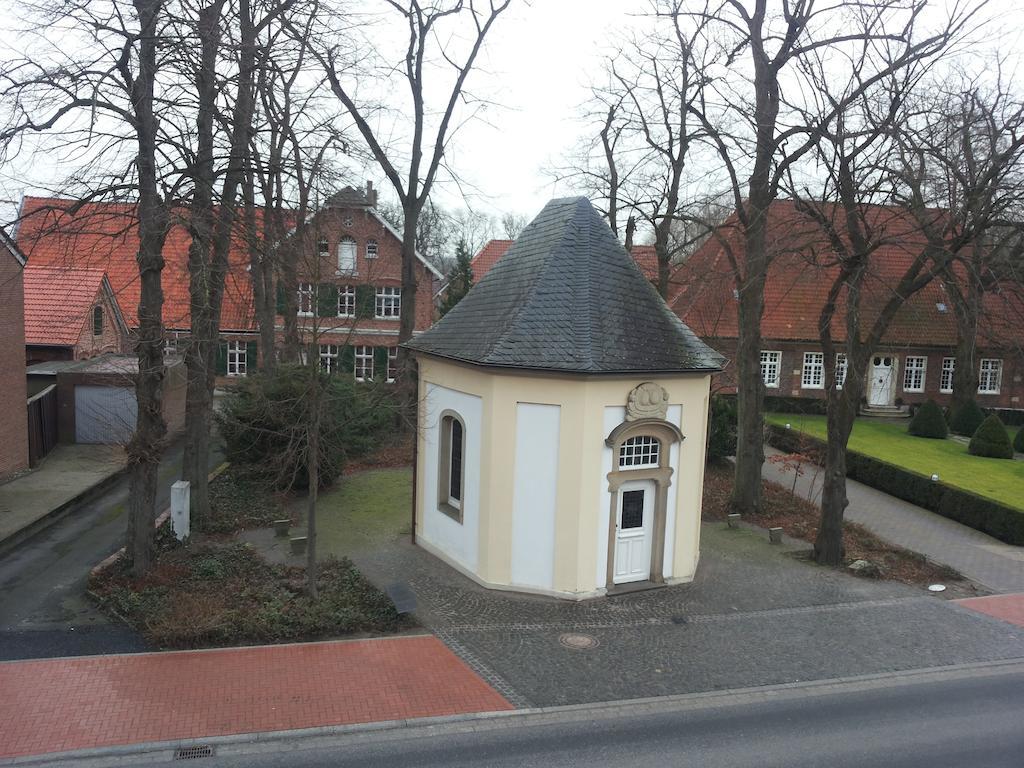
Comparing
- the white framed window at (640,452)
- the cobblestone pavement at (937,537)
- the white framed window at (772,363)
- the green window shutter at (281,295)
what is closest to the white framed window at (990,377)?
the white framed window at (772,363)

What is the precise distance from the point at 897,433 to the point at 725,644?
925 inches

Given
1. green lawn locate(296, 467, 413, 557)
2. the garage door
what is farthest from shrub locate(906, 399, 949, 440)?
the garage door

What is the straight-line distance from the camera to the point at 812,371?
119ft

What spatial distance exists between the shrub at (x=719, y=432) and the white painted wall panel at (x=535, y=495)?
1357 cm

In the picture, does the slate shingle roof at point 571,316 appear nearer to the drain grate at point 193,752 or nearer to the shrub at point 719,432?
the drain grate at point 193,752

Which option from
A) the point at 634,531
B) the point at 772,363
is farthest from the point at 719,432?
the point at 634,531

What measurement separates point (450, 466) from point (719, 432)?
43.7 feet

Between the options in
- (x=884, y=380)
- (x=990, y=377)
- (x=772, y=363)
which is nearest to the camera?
(x=772, y=363)

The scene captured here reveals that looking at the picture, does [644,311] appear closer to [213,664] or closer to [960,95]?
[960,95]

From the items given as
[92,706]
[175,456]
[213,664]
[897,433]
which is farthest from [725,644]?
[897,433]

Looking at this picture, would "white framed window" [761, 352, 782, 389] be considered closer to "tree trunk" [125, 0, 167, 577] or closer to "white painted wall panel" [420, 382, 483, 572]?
"white painted wall panel" [420, 382, 483, 572]

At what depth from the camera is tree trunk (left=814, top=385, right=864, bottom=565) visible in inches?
618

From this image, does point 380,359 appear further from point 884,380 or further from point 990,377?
point 990,377

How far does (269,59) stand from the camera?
39.4ft
